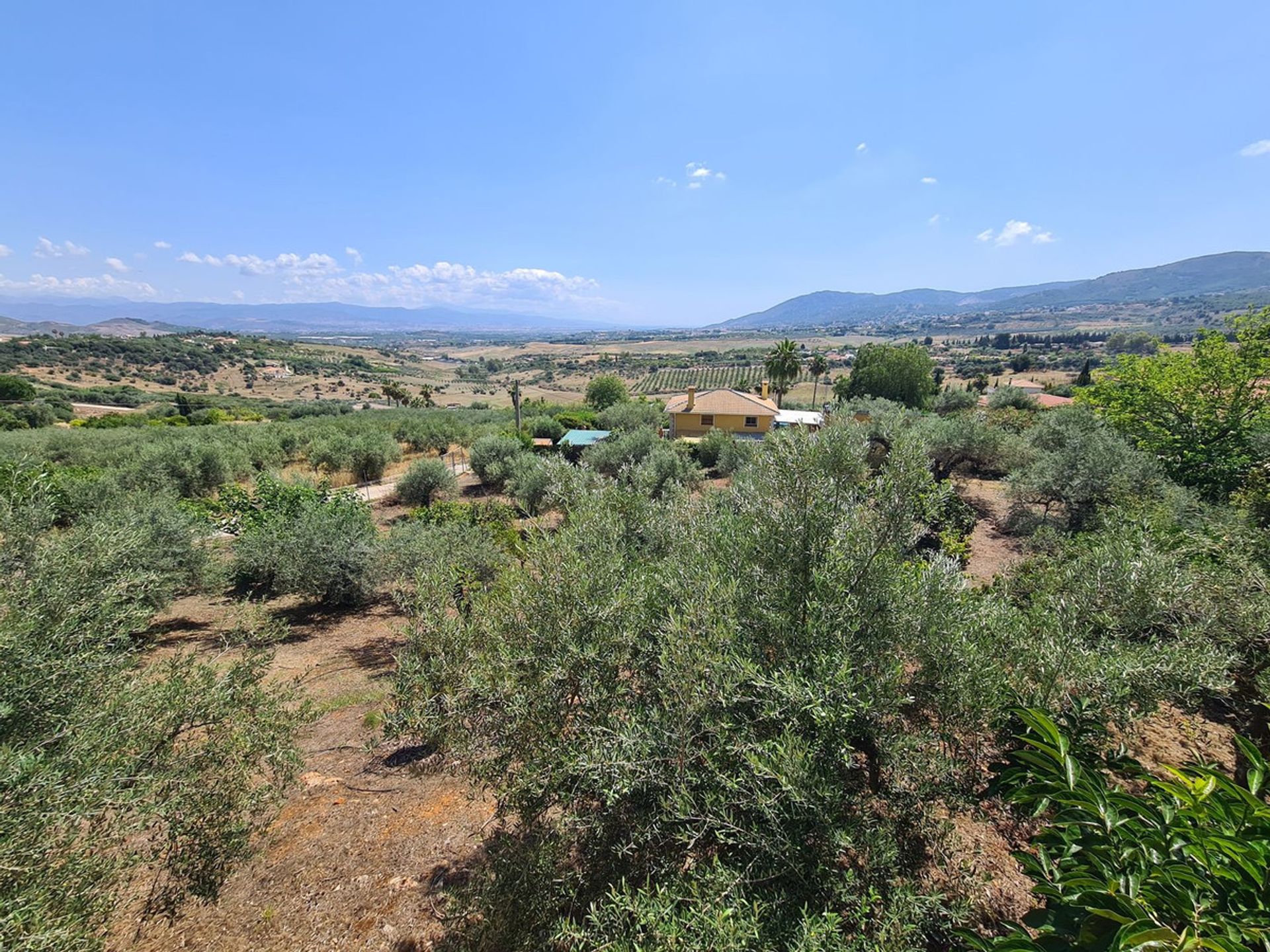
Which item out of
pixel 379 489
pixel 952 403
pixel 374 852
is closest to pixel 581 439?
pixel 379 489

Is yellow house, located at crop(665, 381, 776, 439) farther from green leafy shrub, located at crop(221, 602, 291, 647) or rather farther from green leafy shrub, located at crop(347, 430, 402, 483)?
green leafy shrub, located at crop(221, 602, 291, 647)

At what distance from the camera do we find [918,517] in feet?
17.6

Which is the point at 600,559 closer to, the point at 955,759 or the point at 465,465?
the point at 955,759

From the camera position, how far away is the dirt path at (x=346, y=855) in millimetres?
5352

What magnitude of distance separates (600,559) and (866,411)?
30.8 meters

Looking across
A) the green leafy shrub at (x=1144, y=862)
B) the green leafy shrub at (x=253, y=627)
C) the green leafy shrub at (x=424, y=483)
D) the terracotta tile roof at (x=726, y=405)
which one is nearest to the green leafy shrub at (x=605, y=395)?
the terracotta tile roof at (x=726, y=405)

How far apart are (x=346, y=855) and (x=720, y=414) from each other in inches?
1437

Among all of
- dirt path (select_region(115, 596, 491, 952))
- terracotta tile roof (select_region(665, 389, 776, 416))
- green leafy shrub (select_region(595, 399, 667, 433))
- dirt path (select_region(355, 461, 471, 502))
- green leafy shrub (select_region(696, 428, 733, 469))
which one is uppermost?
terracotta tile roof (select_region(665, 389, 776, 416))

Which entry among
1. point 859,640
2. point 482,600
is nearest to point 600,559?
point 482,600

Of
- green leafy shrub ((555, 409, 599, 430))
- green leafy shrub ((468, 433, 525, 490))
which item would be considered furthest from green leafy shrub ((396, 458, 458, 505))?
green leafy shrub ((555, 409, 599, 430))

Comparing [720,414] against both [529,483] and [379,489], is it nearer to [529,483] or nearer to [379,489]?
[529,483]

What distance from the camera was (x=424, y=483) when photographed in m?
23.9

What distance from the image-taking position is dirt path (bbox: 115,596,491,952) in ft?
17.6

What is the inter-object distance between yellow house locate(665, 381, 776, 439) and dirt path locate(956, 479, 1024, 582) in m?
15.9
